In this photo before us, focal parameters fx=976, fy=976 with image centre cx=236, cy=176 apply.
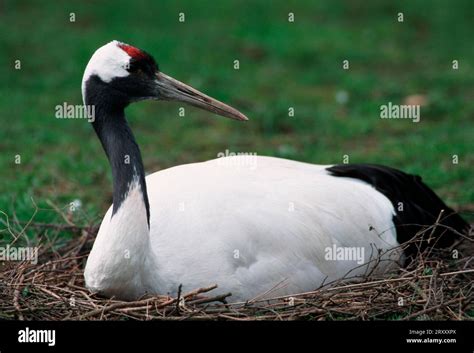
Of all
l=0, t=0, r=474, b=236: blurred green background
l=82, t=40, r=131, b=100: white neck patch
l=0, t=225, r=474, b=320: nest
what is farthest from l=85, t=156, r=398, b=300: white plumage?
l=0, t=0, r=474, b=236: blurred green background

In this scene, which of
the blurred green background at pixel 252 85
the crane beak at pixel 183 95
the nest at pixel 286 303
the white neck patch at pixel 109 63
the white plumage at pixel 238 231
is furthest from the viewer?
the blurred green background at pixel 252 85

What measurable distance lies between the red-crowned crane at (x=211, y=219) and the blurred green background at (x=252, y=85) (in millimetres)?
1666

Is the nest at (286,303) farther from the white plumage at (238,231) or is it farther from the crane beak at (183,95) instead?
the crane beak at (183,95)

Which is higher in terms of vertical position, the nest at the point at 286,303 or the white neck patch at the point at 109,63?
the white neck patch at the point at 109,63

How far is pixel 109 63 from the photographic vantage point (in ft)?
20.2

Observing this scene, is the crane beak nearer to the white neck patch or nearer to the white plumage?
the white neck patch

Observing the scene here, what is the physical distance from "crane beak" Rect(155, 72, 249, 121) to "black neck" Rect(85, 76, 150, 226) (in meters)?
0.30

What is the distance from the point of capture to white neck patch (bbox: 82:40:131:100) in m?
6.14

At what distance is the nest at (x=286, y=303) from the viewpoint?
5879 mm

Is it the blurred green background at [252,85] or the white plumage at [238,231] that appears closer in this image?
the white plumage at [238,231]

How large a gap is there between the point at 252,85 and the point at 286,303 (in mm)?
7107

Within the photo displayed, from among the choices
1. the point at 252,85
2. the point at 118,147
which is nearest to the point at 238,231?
the point at 118,147

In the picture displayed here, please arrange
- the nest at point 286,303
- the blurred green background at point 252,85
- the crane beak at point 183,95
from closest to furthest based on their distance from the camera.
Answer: the nest at point 286,303 → the crane beak at point 183,95 → the blurred green background at point 252,85

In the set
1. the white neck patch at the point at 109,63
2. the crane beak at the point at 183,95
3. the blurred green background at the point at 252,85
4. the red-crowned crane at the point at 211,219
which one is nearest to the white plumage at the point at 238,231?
the red-crowned crane at the point at 211,219
